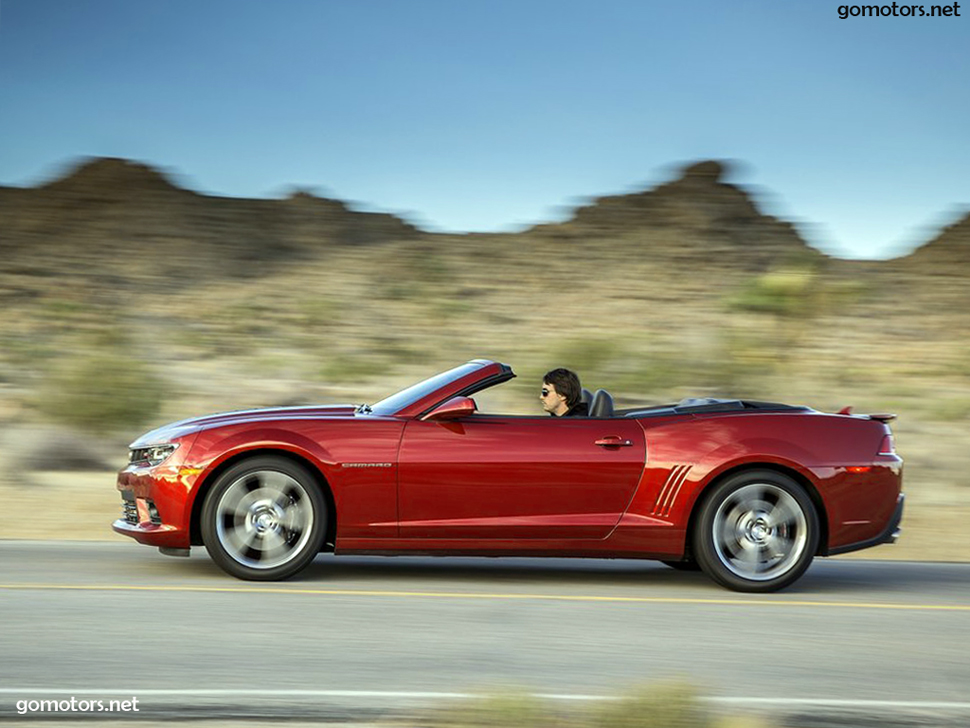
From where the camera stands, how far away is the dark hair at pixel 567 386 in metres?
9.04

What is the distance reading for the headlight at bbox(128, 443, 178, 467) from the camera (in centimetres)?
853

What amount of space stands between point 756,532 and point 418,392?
231cm

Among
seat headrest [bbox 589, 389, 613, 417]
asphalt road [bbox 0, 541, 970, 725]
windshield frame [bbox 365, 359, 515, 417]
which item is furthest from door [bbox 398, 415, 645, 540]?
asphalt road [bbox 0, 541, 970, 725]

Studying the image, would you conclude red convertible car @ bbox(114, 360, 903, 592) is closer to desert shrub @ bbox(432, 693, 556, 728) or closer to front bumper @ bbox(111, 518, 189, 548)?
front bumper @ bbox(111, 518, 189, 548)

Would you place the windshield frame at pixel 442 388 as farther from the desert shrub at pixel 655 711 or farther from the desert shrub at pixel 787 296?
the desert shrub at pixel 787 296

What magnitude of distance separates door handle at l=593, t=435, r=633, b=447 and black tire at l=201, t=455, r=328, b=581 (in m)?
1.74

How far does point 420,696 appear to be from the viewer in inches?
221

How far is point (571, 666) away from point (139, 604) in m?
2.66

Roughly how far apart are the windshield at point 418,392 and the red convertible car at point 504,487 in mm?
24

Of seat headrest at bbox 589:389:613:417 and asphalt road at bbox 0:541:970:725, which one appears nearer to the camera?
asphalt road at bbox 0:541:970:725

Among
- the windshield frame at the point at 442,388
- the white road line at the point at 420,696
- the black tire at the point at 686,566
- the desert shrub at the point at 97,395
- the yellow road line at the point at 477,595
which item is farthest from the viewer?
the desert shrub at the point at 97,395

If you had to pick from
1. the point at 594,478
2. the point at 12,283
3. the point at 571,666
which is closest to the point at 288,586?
the point at 594,478

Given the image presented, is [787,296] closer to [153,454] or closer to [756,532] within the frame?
[756,532]

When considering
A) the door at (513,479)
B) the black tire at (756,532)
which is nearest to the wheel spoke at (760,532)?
the black tire at (756,532)
